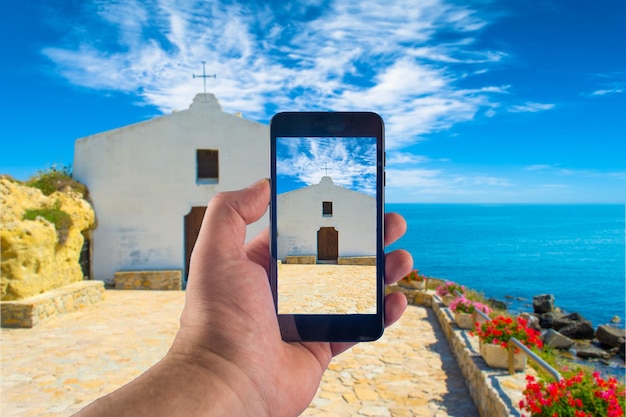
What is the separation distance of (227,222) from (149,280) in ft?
40.1

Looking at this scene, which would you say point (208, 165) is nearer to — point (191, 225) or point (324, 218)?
point (191, 225)

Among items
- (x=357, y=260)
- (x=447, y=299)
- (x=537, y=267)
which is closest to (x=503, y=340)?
(x=357, y=260)

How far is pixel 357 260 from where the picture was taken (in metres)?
1.88

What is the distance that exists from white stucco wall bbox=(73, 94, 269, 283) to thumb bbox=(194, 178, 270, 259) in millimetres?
11544

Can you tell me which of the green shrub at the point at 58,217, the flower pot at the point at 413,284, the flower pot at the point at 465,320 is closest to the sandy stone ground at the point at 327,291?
the flower pot at the point at 465,320

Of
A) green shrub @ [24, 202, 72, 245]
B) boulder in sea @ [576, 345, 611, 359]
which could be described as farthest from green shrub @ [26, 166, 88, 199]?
→ boulder in sea @ [576, 345, 611, 359]

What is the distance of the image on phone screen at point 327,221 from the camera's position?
5.89 ft

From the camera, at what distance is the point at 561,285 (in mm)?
33969

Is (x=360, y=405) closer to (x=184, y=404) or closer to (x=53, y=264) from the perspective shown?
(x=184, y=404)

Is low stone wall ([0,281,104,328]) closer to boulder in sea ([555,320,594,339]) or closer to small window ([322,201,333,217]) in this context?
small window ([322,201,333,217])

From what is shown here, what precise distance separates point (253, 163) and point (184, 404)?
498 inches

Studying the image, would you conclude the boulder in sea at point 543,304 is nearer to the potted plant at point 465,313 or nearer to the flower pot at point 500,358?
the potted plant at point 465,313

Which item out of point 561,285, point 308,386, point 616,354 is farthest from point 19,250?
point 561,285

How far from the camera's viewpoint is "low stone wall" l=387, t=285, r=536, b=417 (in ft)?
13.5
